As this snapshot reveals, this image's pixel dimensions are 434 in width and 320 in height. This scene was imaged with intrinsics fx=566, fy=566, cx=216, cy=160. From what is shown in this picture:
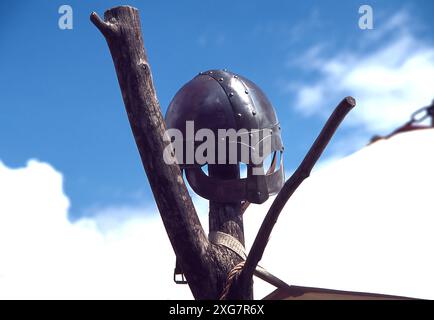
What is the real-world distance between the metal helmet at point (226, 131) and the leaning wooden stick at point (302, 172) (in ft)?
1.35

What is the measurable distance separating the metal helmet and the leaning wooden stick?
1.35ft

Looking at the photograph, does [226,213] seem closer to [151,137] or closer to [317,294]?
[151,137]

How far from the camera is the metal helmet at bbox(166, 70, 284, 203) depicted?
Result: 2.59 meters

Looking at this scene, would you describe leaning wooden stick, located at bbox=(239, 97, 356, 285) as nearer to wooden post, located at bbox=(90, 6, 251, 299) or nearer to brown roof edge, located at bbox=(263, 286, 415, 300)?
wooden post, located at bbox=(90, 6, 251, 299)

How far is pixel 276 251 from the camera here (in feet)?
13.6

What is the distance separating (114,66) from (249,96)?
2.25 ft

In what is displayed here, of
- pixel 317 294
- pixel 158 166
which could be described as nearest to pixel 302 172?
pixel 158 166

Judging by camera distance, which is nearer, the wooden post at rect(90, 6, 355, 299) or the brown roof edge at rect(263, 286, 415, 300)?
the wooden post at rect(90, 6, 355, 299)

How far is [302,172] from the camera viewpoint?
209 cm

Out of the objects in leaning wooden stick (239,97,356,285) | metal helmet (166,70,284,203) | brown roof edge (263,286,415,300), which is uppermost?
metal helmet (166,70,284,203)

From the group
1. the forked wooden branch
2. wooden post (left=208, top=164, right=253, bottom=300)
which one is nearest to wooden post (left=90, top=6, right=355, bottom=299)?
the forked wooden branch

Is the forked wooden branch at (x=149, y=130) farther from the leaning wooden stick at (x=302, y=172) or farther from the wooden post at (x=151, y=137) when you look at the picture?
the leaning wooden stick at (x=302, y=172)

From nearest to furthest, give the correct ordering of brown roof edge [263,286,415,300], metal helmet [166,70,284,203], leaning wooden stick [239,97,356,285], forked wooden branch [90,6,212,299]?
leaning wooden stick [239,97,356,285]
forked wooden branch [90,6,212,299]
metal helmet [166,70,284,203]
brown roof edge [263,286,415,300]

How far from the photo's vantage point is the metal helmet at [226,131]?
8.48ft
